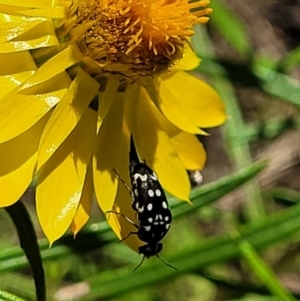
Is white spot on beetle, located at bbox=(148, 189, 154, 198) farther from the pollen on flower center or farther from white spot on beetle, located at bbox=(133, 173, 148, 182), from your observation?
the pollen on flower center

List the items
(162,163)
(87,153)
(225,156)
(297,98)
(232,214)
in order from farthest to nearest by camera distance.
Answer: (225,156) < (232,214) < (297,98) < (162,163) < (87,153)

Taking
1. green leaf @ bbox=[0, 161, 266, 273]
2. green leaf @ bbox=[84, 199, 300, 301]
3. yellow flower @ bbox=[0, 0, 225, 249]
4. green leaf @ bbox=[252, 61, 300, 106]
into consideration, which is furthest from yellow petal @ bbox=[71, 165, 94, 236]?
green leaf @ bbox=[252, 61, 300, 106]

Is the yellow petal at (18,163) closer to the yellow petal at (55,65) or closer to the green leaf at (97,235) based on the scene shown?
the yellow petal at (55,65)

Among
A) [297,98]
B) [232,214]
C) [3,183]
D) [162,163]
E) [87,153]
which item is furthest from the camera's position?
[232,214]

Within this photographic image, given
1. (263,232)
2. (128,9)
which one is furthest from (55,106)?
(263,232)

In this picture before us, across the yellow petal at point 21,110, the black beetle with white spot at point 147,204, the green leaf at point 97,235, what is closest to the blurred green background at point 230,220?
the green leaf at point 97,235

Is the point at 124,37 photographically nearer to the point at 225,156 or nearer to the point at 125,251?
the point at 125,251
